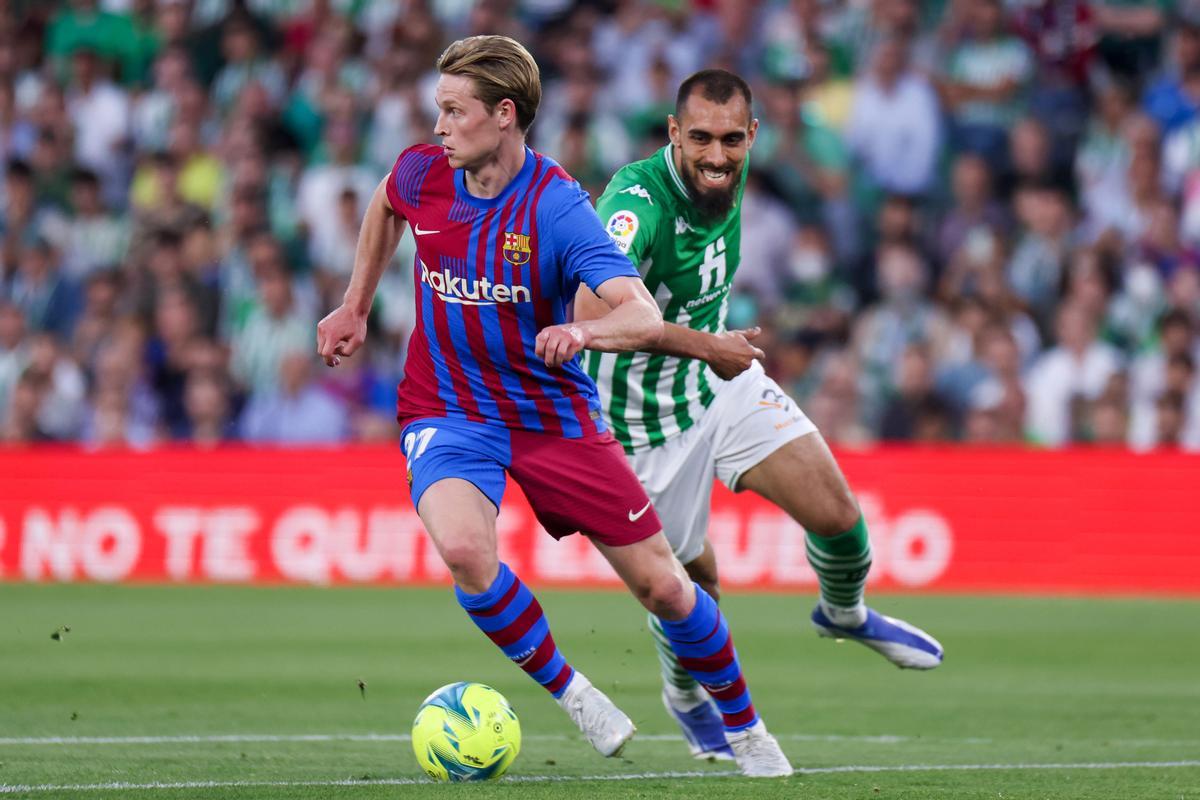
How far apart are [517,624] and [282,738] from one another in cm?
175

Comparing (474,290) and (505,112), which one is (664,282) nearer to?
(474,290)

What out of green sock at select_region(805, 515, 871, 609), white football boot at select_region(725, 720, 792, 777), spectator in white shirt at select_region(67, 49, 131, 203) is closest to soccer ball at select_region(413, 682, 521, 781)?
white football boot at select_region(725, 720, 792, 777)

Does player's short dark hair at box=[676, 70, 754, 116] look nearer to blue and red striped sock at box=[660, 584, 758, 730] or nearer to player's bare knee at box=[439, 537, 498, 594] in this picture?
blue and red striped sock at box=[660, 584, 758, 730]

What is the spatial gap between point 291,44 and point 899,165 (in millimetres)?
6370

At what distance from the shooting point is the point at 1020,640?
12422 mm

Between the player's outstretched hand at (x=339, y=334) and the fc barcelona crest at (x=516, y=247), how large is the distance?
0.67 m

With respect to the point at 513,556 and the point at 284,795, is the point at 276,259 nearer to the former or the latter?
the point at 513,556

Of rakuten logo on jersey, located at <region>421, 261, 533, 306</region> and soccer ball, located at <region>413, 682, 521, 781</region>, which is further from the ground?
rakuten logo on jersey, located at <region>421, 261, 533, 306</region>

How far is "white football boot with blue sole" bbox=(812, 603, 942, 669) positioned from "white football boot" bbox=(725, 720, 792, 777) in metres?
1.33

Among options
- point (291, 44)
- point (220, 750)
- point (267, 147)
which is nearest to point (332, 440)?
point (267, 147)

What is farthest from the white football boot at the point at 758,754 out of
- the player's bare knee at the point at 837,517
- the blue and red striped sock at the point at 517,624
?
the player's bare knee at the point at 837,517

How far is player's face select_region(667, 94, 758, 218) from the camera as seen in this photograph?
7391mm

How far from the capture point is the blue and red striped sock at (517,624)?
665 centimetres

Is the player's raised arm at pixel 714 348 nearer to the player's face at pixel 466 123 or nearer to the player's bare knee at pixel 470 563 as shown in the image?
the player's face at pixel 466 123
